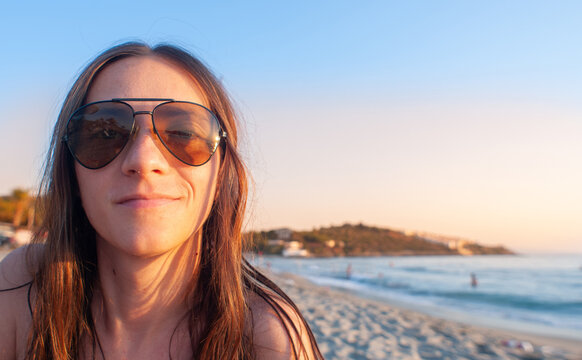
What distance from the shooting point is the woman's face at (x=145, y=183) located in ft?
3.86

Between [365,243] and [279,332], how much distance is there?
24.0 m

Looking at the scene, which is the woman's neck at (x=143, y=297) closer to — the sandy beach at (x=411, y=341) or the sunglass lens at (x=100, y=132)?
the sunglass lens at (x=100, y=132)

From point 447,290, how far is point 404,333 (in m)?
13.2

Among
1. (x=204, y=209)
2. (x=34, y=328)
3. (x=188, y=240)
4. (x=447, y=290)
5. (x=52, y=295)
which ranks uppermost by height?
(x=204, y=209)

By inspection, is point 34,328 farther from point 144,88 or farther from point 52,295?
point 144,88

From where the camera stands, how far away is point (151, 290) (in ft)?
4.44

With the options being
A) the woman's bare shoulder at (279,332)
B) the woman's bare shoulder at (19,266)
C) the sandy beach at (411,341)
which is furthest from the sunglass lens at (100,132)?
the sandy beach at (411,341)

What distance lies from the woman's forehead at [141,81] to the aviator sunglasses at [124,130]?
0.13ft

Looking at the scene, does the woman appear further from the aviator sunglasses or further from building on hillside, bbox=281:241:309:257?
building on hillside, bbox=281:241:309:257

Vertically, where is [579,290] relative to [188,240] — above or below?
below

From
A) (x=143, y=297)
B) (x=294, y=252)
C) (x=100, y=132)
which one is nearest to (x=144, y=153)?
(x=100, y=132)

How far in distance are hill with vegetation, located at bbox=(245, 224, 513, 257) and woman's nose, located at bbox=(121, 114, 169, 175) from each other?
0.68 meters

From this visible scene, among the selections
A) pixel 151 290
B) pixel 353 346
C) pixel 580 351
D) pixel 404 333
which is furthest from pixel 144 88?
pixel 580 351

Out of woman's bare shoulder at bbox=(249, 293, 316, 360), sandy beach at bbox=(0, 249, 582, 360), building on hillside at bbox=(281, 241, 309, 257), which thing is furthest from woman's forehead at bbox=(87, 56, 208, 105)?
building on hillside at bbox=(281, 241, 309, 257)
